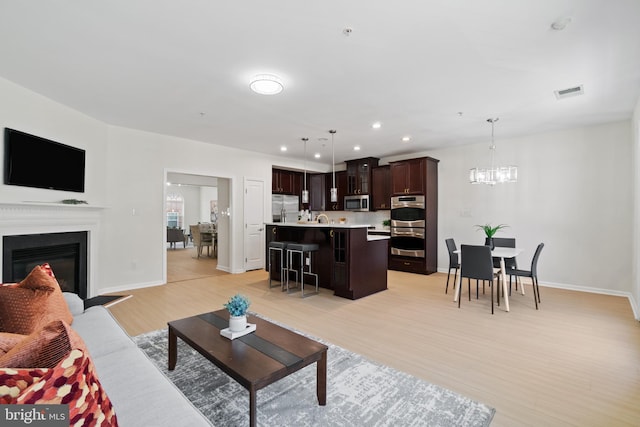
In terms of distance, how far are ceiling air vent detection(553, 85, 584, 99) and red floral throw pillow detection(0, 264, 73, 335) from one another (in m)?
5.00

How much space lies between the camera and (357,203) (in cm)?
747

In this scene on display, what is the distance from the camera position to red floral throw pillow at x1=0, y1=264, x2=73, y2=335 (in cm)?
162

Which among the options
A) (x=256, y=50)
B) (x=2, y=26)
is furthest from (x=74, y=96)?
(x=256, y=50)

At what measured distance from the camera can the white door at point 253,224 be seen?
6.51m

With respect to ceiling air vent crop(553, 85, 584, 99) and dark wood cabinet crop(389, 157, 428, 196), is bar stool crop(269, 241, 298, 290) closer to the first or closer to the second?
dark wood cabinet crop(389, 157, 428, 196)

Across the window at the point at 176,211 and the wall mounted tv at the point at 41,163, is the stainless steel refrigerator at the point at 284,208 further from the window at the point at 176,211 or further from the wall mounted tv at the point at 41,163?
the window at the point at 176,211

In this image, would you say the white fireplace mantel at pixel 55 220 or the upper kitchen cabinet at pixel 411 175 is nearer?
the white fireplace mantel at pixel 55 220

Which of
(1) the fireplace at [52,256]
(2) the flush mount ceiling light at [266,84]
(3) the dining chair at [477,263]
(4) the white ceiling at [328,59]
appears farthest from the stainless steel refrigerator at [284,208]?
(3) the dining chair at [477,263]

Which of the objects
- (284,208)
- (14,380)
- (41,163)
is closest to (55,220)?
(41,163)

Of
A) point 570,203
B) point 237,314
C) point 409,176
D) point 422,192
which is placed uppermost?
point 409,176

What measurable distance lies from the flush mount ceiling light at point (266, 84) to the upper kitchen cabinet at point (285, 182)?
415cm

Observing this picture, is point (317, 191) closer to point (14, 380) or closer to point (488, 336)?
point (488, 336)

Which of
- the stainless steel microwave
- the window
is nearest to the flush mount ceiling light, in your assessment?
the stainless steel microwave

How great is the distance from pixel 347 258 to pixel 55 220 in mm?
3752
